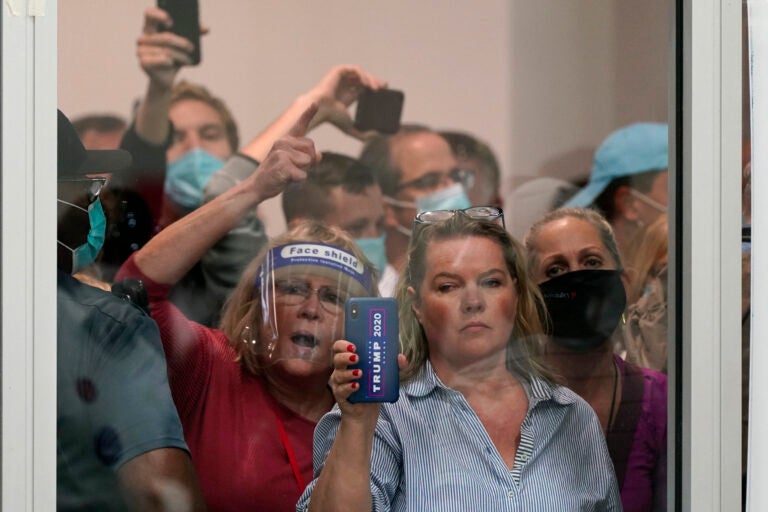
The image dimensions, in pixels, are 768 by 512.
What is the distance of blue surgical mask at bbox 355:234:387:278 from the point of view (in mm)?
2309

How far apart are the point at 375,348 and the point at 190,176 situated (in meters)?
0.54

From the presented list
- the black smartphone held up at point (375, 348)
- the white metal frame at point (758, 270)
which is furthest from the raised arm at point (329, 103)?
the white metal frame at point (758, 270)

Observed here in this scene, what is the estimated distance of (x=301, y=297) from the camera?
7.53 feet

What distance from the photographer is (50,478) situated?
6.51 feet

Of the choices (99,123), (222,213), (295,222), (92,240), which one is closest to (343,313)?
(295,222)

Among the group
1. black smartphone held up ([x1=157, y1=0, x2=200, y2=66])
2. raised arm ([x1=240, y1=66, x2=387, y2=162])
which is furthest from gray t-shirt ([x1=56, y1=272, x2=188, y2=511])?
black smartphone held up ([x1=157, y1=0, x2=200, y2=66])

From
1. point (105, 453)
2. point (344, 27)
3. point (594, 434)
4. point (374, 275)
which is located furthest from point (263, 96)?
point (594, 434)

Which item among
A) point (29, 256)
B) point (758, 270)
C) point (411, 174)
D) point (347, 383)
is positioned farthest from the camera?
point (411, 174)

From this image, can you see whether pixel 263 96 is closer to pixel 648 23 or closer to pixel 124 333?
pixel 124 333

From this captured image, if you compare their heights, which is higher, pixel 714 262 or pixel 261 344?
pixel 714 262

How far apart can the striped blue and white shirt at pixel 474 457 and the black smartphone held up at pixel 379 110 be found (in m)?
0.54

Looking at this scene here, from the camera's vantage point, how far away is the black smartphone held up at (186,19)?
224 cm

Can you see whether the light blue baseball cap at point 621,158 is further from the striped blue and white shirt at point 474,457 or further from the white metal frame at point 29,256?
the white metal frame at point 29,256

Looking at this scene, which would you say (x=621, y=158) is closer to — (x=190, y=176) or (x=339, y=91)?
(x=339, y=91)
